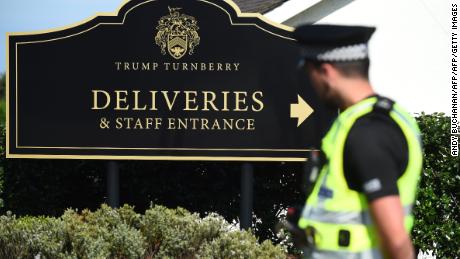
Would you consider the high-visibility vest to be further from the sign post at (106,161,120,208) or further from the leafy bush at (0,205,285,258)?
the sign post at (106,161,120,208)

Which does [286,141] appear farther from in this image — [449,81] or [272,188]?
[449,81]

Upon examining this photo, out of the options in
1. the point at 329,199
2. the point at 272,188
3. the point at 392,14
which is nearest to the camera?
the point at 329,199

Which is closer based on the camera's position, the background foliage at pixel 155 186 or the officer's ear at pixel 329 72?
the officer's ear at pixel 329 72

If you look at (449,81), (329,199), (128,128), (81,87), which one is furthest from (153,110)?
(329,199)

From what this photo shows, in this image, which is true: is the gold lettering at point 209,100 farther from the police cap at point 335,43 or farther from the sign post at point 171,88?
the police cap at point 335,43

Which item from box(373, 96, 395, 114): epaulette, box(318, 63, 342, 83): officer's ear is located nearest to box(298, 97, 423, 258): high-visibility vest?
box(373, 96, 395, 114): epaulette

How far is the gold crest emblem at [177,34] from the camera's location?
8.59m

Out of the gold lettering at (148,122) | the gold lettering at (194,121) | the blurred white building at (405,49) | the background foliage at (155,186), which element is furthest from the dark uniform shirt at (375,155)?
the blurred white building at (405,49)

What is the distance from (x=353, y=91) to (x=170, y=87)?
19.7ft

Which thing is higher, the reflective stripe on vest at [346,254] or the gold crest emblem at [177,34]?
the gold crest emblem at [177,34]

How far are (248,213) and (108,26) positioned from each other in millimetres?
2728

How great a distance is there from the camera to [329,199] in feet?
8.67

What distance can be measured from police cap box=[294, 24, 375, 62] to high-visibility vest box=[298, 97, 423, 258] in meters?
0.19

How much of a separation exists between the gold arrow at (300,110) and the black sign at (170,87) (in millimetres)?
11
